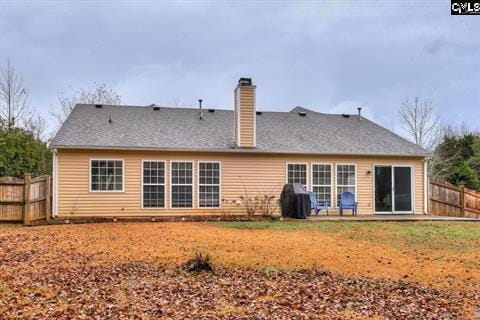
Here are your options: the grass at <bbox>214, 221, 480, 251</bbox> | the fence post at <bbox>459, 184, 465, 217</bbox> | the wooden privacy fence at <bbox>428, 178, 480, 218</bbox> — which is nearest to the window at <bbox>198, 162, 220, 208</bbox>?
the grass at <bbox>214, 221, 480, 251</bbox>

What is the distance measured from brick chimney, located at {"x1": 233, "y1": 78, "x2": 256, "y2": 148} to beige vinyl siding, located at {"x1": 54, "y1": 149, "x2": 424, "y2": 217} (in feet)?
1.69

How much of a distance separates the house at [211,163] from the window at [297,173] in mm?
37

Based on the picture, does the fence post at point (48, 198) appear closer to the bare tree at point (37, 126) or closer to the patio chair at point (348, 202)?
the patio chair at point (348, 202)

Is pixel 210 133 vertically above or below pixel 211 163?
above

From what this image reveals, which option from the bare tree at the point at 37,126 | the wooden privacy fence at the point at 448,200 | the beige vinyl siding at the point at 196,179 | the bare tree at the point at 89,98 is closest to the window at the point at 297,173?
the beige vinyl siding at the point at 196,179

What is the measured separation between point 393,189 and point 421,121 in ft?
42.1

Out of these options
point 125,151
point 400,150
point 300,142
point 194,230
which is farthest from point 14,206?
point 400,150

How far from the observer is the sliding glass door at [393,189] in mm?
16031

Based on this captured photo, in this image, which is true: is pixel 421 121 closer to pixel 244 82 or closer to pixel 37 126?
pixel 244 82

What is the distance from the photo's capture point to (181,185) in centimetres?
1465

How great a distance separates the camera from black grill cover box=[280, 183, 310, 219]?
14.1 meters

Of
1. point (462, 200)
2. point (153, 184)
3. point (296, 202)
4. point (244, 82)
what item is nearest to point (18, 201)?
point (153, 184)

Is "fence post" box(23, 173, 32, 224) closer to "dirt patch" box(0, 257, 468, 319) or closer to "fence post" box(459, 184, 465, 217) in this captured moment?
"dirt patch" box(0, 257, 468, 319)

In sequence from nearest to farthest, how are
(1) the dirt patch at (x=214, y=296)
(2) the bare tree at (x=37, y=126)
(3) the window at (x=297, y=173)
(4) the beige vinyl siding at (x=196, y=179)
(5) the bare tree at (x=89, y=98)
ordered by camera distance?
(1) the dirt patch at (x=214, y=296) < (4) the beige vinyl siding at (x=196, y=179) < (3) the window at (x=297, y=173) < (2) the bare tree at (x=37, y=126) < (5) the bare tree at (x=89, y=98)
